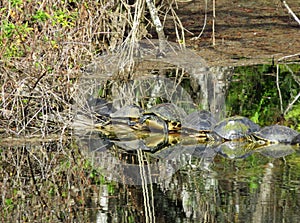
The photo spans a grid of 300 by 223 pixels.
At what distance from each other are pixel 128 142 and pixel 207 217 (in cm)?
319

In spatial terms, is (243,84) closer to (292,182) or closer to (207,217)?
(292,182)

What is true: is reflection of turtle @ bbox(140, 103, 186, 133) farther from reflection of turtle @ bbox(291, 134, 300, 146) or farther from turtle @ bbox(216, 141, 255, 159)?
reflection of turtle @ bbox(291, 134, 300, 146)

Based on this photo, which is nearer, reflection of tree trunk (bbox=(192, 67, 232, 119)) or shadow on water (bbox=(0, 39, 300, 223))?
shadow on water (bbox=(0, 39, 300, 223))

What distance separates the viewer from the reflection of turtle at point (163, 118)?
9578mm

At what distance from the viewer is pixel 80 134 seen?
9.27 meters

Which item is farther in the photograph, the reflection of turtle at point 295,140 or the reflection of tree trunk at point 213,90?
the reflection of tree trunk at point 213,90

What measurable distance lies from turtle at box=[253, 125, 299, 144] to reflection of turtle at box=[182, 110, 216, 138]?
57 cm

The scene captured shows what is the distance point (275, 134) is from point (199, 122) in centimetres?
94

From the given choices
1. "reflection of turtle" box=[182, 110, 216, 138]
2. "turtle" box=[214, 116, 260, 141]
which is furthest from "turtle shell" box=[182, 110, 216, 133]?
"turtle" box=[214, 116, 260, 141]

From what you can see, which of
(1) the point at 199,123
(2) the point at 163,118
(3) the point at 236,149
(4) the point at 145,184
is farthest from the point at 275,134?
(4) the point at 145,184

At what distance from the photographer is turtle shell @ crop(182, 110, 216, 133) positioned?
366 inches

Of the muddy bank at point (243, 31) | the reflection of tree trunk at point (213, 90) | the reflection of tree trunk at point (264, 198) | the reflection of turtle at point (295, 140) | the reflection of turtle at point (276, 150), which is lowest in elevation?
the reflection of tree trunk at point (264, 198)

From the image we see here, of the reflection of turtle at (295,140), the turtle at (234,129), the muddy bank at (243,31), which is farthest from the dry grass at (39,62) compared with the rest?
the muddy bank at (243,31)

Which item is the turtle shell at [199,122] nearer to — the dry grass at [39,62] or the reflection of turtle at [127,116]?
the reflection of turtle at [127,116]
